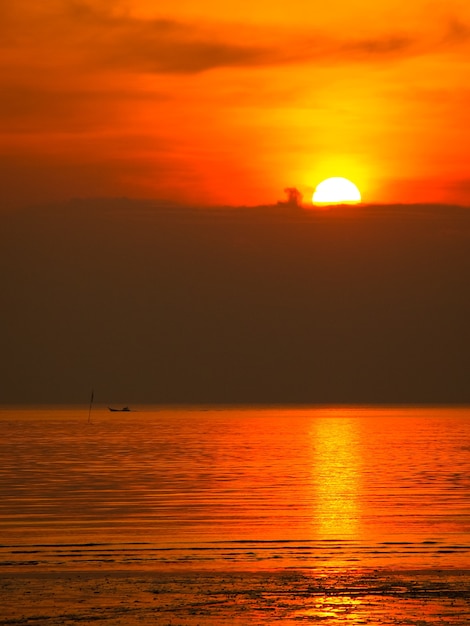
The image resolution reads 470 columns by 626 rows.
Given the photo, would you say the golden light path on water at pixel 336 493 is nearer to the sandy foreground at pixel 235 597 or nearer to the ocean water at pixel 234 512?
the ocean water at pixel 234 512

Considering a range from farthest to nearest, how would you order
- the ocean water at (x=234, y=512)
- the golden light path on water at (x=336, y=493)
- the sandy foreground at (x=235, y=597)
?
the golden light path on water at (x=336, y=493) → the ocean water at (x=234, y=512) → the sandy foreground at (x=235, y=597)

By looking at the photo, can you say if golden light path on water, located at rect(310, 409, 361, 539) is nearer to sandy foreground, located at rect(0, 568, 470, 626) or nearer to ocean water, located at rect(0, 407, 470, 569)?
ocean water, located at rect(0, 407, 470, 569)

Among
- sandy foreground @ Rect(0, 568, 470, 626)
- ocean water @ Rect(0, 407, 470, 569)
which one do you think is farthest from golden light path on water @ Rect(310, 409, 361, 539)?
sandy foreground @ Rect(0, 568, 470, 626)

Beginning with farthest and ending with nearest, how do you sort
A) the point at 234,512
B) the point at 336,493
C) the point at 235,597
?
1. the point at 336,493
2. the point at 234,512
3. the point at 235,597

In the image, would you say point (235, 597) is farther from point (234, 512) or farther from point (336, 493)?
point (336, 493)

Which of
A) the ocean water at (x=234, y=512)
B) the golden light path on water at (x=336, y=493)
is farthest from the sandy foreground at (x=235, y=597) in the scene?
the golden light path on water at (x=336, y=493)

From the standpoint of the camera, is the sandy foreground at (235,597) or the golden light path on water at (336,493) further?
the golden light path on water at (336,493)

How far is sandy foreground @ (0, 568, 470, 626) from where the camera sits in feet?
74.4

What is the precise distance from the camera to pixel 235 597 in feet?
82.0

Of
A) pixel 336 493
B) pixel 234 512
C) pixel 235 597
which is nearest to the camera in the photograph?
pixel 235 597

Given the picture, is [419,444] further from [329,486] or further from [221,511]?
[221,511]

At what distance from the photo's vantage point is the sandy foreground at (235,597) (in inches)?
893

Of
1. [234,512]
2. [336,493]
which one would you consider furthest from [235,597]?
[336,493]

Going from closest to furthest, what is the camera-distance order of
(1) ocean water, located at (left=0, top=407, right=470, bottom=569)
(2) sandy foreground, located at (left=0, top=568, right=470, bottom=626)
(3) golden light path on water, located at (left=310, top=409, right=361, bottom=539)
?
(2) sandy foreground, located at (left=0, top=568, right=470, bottom=626), (1) ocean water, located at (left=0, top=407, right=470, bottom=569), (3) golden light path on water, located at (left=310, top=409, right=361, bottom=539)
